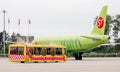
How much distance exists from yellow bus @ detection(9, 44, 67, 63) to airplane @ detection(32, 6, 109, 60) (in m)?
9.32

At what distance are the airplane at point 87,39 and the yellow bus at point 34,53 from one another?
30.6 ft

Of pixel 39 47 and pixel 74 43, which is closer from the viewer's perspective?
pixel 39 47

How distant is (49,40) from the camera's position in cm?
7138

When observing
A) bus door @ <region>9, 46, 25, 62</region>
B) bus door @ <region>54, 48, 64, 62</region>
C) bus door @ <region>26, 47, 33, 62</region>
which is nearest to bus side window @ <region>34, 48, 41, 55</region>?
bus door @ <region>26, 47, 33, 62</region>

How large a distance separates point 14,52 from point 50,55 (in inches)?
181

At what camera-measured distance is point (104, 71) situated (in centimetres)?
3167

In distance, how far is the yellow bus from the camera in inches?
2090

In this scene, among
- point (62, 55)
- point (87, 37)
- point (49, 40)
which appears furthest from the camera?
point (49, 40)

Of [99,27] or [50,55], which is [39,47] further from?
[99,27]

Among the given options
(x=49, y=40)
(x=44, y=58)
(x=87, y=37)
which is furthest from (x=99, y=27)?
(x=44, y=58)

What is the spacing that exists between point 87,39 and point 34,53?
45.3 feet

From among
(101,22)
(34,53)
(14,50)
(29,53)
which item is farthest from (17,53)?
(101,22)

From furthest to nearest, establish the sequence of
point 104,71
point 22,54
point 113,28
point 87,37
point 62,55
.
→ point 113,28
point 87,37
point 62,55
point 22,54
point 104,71

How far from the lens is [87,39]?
65875 mm
